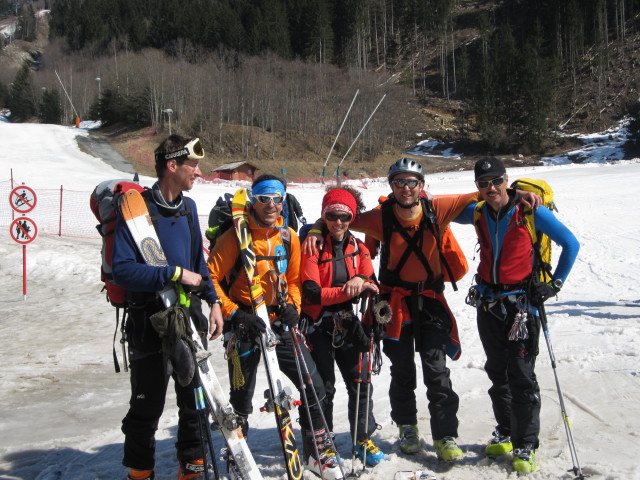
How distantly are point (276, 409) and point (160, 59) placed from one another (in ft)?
223

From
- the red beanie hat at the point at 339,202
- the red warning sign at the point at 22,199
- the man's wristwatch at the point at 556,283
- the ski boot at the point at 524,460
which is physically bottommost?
the ski boot at the point at 524,460

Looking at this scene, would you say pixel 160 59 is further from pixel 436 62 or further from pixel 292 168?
pixel 436 62

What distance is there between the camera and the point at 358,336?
13.5 feet

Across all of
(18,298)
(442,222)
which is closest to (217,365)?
(442,222)

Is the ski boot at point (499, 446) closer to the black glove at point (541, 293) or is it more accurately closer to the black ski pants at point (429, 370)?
the black ski pants at point (429, 370)

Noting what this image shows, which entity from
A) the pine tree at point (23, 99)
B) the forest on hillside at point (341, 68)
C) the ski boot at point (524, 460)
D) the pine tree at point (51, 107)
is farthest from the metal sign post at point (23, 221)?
the pine tree at point (23, 99)

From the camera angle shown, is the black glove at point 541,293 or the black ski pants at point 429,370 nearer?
the black glove at point 541,293

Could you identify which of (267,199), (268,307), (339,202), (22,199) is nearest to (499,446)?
(268,307)

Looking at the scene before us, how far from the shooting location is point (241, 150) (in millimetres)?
55656

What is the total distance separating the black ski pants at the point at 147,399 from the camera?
3.55m

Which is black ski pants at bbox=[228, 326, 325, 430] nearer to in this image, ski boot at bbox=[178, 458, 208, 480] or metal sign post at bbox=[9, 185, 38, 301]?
ski boot at bbox=[178, 458, 208, 480]

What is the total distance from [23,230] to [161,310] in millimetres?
9607

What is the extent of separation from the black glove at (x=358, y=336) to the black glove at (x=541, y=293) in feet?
4.01

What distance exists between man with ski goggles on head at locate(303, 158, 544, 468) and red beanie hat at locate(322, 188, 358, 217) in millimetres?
188
